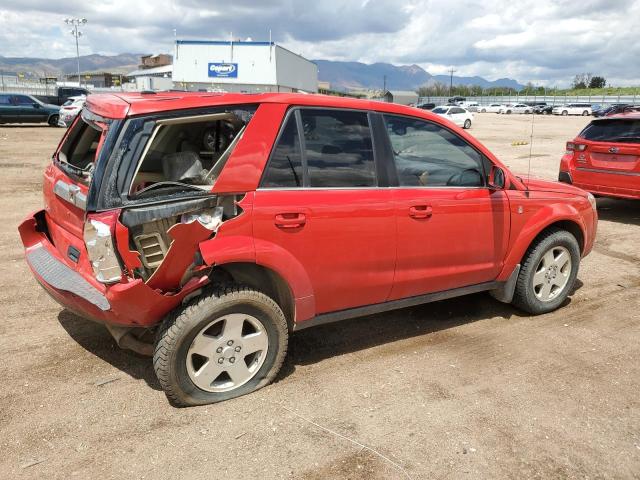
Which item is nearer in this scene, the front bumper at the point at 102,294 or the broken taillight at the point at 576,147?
the front bumper at the point at 102,294

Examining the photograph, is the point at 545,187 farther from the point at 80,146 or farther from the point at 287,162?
the point at 80,146

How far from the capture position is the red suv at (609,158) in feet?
25.6

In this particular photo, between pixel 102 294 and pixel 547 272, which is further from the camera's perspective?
pixel 547 272

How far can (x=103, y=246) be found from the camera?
9.37ft

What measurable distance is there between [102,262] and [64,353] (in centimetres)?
133

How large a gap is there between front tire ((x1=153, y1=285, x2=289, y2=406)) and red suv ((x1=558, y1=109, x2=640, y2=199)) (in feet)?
22.1

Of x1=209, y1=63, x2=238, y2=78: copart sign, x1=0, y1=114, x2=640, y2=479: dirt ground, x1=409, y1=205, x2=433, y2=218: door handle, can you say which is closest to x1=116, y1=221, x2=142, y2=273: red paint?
x1=0, y1=114, x2=640, y2=479: dirt ground

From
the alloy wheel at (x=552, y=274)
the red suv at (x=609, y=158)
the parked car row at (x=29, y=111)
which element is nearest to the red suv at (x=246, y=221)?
the alloy wheel at (x=552, y=274)

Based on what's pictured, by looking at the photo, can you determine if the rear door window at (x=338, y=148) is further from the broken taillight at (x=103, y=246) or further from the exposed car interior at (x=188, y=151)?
the broken taillight at (x=103, y=246)

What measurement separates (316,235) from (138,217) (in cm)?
107

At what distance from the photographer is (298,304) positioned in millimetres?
3383

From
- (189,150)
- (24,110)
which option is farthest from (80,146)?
(24,110)

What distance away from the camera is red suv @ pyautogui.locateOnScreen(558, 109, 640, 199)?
7.80 m

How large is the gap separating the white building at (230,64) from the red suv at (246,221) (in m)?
41.2
